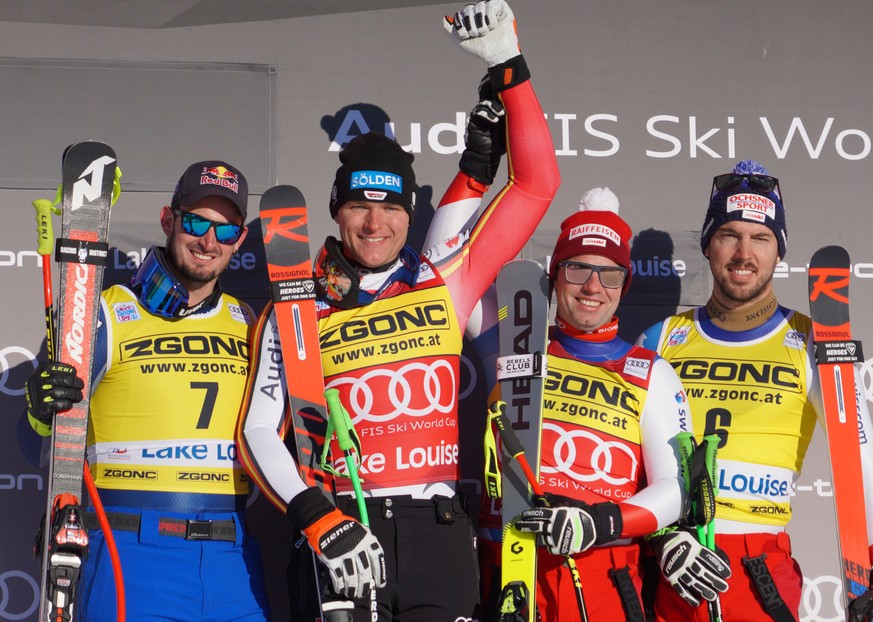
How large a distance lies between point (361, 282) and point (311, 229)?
42.5 inches

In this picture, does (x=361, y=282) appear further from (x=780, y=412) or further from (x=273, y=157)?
(x=780, y=412)

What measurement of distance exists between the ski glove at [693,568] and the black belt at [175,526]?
4.88ft

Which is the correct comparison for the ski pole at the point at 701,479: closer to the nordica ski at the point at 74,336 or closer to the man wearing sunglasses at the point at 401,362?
the man wearing sunglasses at the point at 401,362

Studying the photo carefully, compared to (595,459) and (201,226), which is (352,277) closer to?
(201,226)

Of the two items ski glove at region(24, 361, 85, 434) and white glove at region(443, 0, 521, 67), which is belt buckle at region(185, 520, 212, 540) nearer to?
ski glove at region(24, 361, 85, 434)

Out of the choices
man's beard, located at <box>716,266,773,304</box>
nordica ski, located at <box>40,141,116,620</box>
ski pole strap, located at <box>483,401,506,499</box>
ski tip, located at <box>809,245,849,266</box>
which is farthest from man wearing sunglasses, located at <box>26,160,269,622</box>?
ski tip, located at <box>809,245,849,266</box>

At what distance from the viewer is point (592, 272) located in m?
3.79

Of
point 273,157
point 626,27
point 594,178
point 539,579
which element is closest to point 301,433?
point 539,579

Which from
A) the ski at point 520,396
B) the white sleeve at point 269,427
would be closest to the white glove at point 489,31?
the ski at point 520,396

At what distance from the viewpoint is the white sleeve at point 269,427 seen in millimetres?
3377

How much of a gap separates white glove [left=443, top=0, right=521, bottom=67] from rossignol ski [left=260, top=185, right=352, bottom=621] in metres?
1.01

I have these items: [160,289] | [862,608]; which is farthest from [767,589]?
[160,289]

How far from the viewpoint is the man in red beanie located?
3432 millimetres

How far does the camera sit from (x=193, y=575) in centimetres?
349
